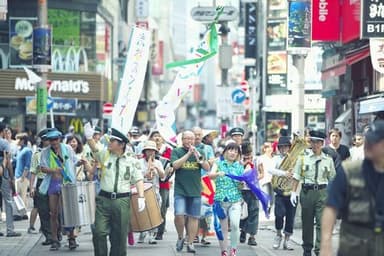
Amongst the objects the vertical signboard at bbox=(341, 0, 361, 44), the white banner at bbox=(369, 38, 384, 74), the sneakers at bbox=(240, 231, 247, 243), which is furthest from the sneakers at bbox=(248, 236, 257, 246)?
the vertical signboard at bbox=(341, 0, 361, 44)

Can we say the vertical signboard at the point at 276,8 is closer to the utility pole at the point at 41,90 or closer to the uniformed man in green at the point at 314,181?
the utility pole at the point at 41,90

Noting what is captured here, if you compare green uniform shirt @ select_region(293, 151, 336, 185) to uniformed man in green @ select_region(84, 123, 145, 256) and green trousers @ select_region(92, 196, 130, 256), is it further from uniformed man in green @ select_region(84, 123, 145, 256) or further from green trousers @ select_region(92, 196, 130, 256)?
green trousers @ select_region(92, 196, 130, 256)

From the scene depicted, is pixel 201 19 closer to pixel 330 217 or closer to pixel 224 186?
pixel 224 186

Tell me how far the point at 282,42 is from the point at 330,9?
2647 cm

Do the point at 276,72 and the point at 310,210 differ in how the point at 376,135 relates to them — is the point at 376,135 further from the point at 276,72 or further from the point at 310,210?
→ the point at 276,72

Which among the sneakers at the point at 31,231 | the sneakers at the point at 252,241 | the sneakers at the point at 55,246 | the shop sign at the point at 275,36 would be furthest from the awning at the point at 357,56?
the shop sign at the point at 275,36

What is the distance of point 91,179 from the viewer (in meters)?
15.9

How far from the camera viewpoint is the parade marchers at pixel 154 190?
12.9 meters

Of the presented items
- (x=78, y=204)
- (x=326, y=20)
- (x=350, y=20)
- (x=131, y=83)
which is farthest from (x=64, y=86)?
(x=131, y=83)

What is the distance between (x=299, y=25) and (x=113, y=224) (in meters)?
9.07

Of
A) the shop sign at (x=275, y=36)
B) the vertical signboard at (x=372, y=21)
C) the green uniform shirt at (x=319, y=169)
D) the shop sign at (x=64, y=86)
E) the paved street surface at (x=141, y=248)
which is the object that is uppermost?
the shop sign at (x=275, y=36)

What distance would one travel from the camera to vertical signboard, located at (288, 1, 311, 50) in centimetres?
2064

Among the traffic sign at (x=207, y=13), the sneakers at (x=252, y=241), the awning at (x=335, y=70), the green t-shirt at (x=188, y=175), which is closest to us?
the green t-shirt at (x=188, y=175)

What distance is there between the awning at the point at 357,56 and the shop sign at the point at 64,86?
792 inches
